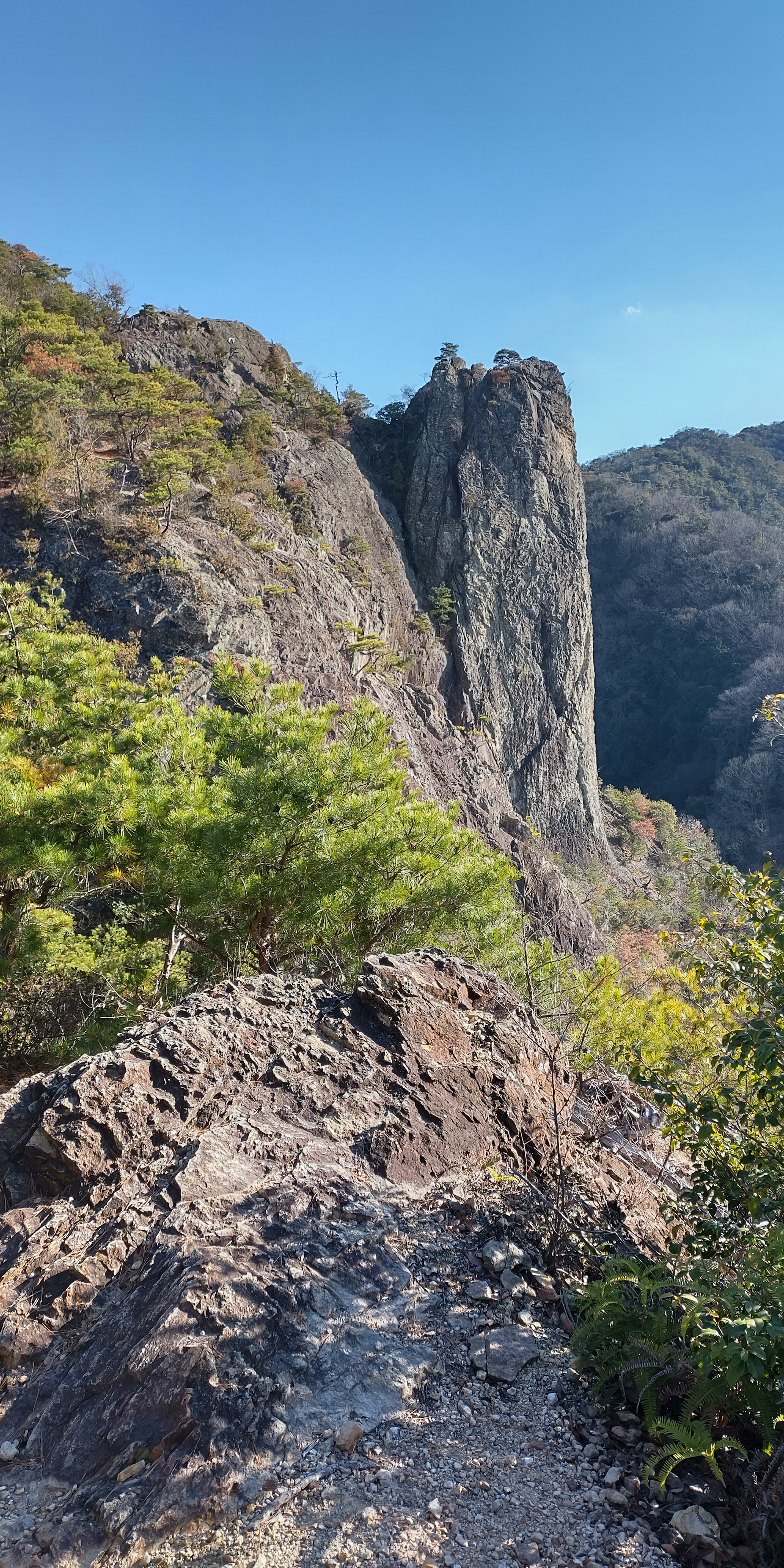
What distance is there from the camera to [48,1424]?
288cm

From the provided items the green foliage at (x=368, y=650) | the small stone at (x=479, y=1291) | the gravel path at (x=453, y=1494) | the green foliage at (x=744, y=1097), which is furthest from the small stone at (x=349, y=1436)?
the green foliage at (x=368, y=650)

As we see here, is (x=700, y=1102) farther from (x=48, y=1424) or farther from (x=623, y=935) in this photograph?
(x=623, y=935)

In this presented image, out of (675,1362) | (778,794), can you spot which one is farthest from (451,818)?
(778,794)

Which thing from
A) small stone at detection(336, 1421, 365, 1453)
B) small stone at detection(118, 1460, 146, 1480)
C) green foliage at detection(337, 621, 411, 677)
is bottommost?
small stone at detection(336, 1421, 365, 1453)

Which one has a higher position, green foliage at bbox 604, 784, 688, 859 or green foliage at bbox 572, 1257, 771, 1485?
green foliage at bbox 572, 1257, 771, 1485

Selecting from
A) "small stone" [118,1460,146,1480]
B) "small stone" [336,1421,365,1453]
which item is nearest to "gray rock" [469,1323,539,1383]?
"small stone" [336,1421,365,1453]

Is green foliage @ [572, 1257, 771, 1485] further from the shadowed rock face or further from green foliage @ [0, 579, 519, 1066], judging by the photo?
green foliage @ [0, 579, 519, 1066]

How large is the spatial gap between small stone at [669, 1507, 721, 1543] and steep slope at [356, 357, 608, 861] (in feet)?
85.1

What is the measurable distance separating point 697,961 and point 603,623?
50.4 m

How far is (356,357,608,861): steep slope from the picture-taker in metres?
29.3

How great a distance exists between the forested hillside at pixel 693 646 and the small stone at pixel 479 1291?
37.8 meters

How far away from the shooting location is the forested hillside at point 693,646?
41719 millimetres

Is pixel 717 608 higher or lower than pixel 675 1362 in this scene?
higher

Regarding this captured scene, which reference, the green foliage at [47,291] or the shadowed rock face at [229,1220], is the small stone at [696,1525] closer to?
the shadowed rock face at [229,1220]
